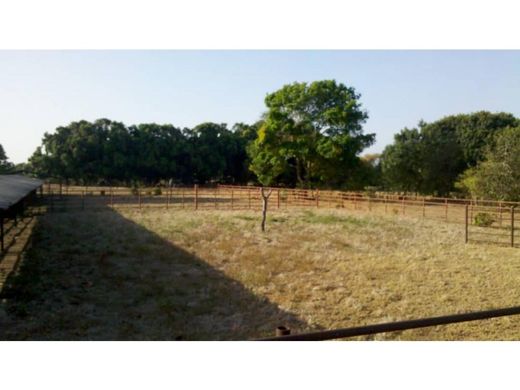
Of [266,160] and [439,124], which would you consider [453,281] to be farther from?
[439,124]

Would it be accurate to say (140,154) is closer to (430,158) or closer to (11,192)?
(430,158)

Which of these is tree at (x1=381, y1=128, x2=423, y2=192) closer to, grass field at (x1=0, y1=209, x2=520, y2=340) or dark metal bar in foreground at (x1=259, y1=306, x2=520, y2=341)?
grass field at (x1=0, y1=209, x2=520, y2=340)

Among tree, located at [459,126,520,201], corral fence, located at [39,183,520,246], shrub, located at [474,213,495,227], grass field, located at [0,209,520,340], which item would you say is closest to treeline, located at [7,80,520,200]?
tree, located at [459,126,520,201]

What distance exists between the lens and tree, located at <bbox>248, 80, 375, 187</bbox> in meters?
33.2

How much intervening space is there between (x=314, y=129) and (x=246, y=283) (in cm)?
2554

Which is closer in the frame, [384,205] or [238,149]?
[384,205]

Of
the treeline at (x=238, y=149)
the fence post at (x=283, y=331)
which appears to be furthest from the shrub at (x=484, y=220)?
the fence post at (x=283, y=331)

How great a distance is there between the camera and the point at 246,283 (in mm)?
10664

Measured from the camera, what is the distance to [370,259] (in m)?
13.0

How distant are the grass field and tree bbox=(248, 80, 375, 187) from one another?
1587 cm

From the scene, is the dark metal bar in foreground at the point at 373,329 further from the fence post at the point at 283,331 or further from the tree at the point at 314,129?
the tree at the point at 314,129

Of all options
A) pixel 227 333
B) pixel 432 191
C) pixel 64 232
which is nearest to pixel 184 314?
pixel 227 333

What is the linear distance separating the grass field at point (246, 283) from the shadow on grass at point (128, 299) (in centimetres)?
3

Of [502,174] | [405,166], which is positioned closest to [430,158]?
[405,166]
